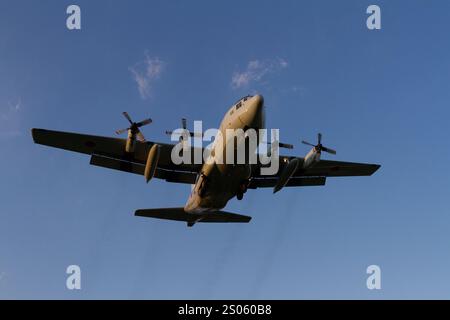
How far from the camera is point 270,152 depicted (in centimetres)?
2638

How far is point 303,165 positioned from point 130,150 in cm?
1159

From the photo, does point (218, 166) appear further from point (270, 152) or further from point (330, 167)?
point (330, 167)

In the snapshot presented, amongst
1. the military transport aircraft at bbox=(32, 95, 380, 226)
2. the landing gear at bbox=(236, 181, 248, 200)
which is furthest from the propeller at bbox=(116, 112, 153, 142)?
the landing gear at bbox=(236, 181, 248, 200)

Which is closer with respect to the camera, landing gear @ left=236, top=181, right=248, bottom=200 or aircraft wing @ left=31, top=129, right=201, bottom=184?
aircraft wing @ left=31, top=129, right=201, bottom=184

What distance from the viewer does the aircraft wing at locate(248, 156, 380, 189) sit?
3055 centimetres

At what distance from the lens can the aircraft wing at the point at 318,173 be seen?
1203 inches

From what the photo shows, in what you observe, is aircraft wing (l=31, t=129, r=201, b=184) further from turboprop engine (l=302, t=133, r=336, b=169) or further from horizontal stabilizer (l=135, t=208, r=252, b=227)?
turboprop engine (l=302, t=133, r=336, b=169)

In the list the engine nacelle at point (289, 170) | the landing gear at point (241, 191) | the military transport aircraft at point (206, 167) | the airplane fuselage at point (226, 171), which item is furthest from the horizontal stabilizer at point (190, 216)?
the engine nacelle at point (289, 170)

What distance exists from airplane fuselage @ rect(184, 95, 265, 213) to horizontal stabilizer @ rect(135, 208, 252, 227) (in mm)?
1270

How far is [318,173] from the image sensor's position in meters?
31.2

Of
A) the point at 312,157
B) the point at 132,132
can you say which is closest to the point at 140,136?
the point at 132,132

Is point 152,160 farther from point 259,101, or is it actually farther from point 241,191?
point 259,101

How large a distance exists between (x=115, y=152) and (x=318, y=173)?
14903 millimetres
